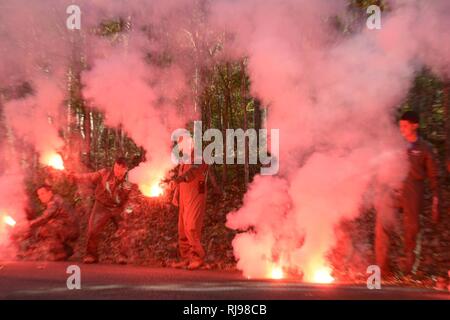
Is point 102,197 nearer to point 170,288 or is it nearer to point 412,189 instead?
point 170,288

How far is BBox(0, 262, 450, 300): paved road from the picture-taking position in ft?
16.3

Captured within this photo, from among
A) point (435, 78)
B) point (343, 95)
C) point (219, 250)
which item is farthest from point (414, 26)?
point (219, 250)

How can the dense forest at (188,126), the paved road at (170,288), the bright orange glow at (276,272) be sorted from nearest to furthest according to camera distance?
the paved road at (170,288), the bright orange glow at (276,272), the dense forest at (188,126)

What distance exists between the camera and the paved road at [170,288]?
4980 millimetres

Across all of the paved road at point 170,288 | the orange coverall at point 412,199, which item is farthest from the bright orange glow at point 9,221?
the orange coverall at point 412,199

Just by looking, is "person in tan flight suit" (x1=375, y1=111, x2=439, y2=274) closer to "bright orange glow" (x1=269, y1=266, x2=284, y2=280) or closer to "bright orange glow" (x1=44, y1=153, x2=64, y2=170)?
"bright orange glow" (x1=269, y1=266, x2=284, y2=280)

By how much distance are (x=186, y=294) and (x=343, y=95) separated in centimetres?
396

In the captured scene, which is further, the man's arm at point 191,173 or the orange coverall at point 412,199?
the man's arm at point 191,173

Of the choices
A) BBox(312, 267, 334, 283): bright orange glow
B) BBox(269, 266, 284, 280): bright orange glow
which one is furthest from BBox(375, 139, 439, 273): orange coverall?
BBox(269, 266, 284, 280): bright orange glow

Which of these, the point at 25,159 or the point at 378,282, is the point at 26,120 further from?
the point at 378,282

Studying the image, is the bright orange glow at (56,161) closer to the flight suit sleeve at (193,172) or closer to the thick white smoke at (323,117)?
the flight suit sleeve at (193,172)

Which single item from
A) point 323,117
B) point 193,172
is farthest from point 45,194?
point 323,117

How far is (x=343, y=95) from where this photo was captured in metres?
7.45

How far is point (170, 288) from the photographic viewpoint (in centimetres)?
547
